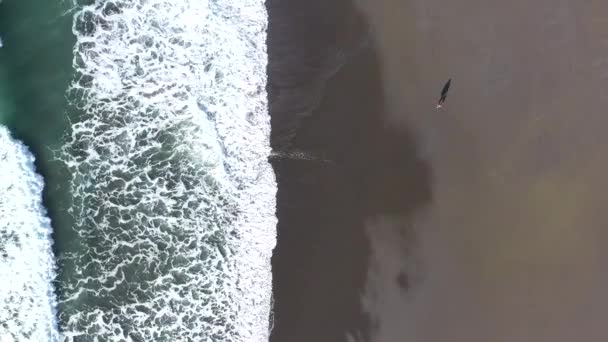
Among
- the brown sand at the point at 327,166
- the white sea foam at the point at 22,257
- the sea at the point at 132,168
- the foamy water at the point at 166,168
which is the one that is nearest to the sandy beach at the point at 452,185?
the brown sand at the point at 327,166

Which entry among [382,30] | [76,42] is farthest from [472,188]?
[76,42]

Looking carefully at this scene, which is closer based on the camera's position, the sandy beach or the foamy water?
the sandy beach

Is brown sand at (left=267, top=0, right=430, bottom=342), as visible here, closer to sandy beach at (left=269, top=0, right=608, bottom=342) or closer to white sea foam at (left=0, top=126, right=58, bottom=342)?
sandy beach at (left=269, top=0, right=608, bottom=342)

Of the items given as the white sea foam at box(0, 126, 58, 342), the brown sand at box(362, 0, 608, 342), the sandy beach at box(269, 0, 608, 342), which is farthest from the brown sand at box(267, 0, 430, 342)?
the white sea foam at box(0, 126, 58, 342)

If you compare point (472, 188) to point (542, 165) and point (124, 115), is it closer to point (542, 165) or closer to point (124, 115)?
point (542, 165)

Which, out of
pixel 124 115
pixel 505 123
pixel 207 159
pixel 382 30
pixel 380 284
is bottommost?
pixel 380 284

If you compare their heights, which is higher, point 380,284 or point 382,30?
point 382,30
